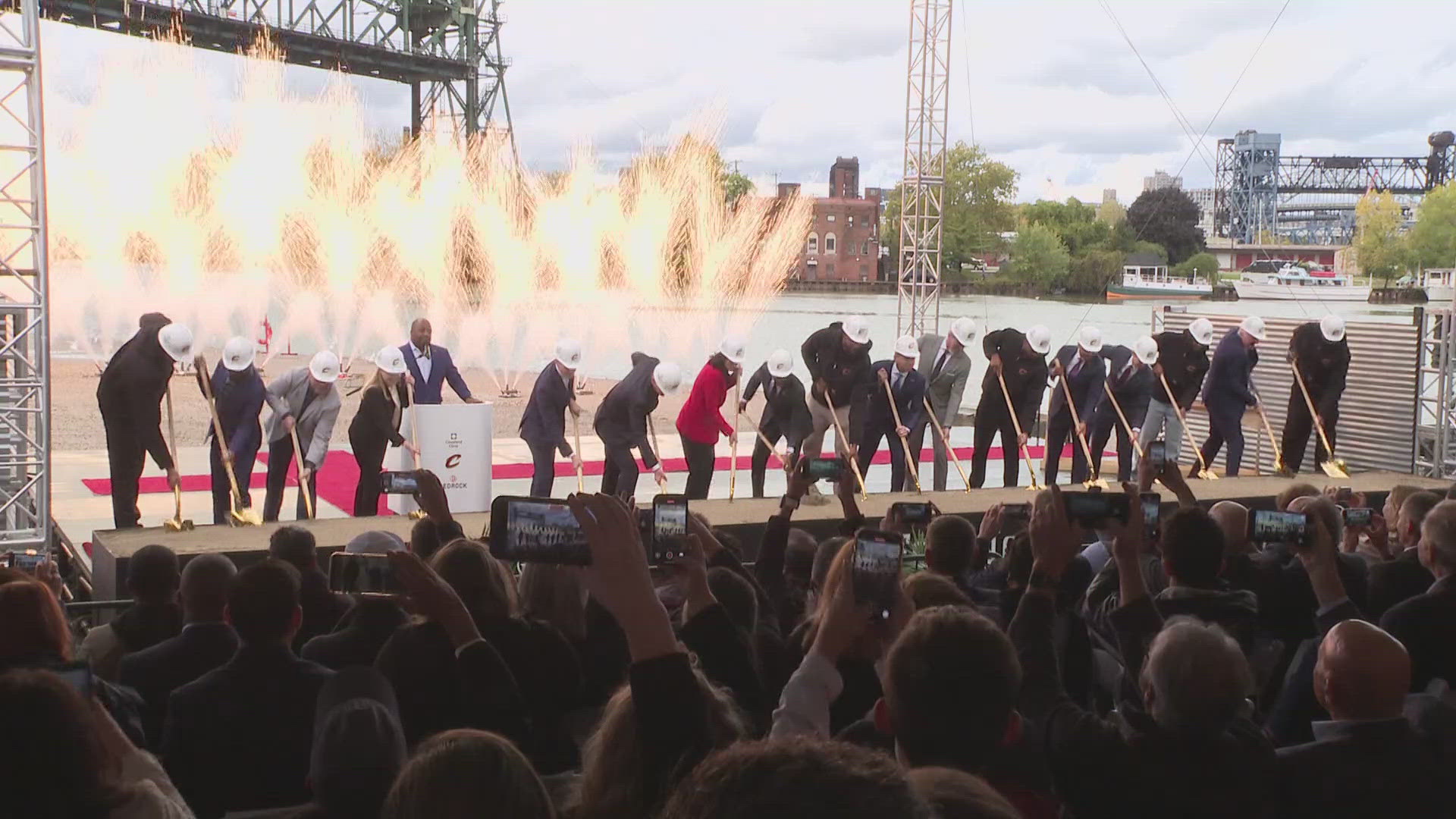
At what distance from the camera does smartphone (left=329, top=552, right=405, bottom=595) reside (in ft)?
A: 10.3

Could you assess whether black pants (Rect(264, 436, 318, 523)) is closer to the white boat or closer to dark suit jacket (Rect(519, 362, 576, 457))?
dark suit jacket (Rect(519, 362, 576, 457))

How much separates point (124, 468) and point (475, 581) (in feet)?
22.0

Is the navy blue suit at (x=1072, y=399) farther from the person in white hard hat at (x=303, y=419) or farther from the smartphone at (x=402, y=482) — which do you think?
the smartphone at (x=402, y=482)

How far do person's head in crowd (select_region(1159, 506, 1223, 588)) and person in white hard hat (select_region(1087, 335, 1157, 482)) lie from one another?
858 cm

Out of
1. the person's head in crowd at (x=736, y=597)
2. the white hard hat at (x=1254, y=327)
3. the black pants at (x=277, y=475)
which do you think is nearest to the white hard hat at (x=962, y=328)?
the white hard hat at (x=1254, y=327)

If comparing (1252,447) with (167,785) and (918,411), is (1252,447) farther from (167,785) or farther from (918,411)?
(167,785)

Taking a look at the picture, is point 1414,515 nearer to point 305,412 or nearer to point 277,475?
point 305,412

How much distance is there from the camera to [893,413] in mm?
11148

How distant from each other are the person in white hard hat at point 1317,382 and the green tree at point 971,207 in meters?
14.3

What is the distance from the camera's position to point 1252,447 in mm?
16625

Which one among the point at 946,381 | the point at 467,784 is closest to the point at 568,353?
the point at 946,381

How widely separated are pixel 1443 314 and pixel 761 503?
7573 millimetres

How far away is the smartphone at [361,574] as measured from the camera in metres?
3.15

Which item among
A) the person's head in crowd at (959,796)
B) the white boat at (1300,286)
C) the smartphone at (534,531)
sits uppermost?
the white boat at (1300,286)
